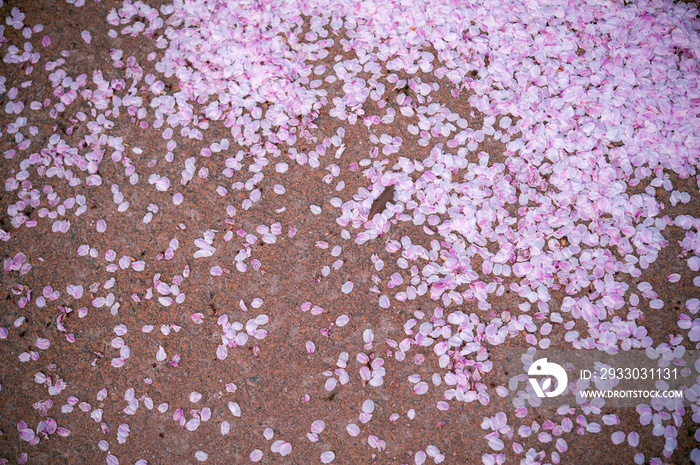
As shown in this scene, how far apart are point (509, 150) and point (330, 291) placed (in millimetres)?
1511

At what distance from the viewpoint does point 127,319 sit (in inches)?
98.0

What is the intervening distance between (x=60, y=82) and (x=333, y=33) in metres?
2.02

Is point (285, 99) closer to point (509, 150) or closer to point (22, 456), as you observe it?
point (509, 150)

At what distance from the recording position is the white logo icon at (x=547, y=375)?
2311mm

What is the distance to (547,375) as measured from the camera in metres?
2.33

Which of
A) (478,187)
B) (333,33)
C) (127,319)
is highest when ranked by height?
(333,33)

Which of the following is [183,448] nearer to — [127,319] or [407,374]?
[127,319]

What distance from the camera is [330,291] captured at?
2.48 meters

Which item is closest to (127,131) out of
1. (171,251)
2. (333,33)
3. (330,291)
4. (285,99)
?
(171,251)

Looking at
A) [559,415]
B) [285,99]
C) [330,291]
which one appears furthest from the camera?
[285,99]

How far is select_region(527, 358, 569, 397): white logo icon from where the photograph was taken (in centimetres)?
231

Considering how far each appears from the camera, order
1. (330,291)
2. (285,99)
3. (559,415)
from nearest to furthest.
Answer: (559,415), (330,291), (285,99)

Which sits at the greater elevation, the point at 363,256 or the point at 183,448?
the point at 363,256

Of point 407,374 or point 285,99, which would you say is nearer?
point 407,374
